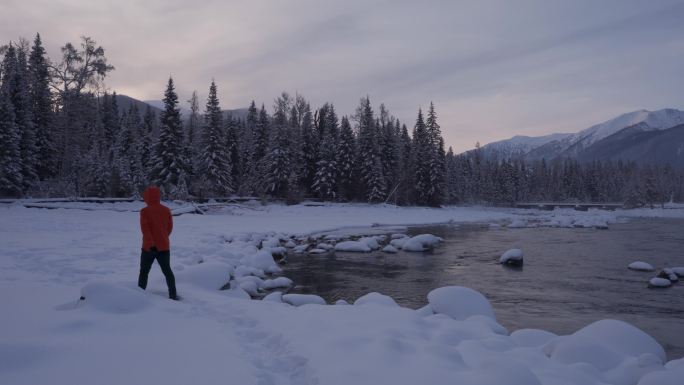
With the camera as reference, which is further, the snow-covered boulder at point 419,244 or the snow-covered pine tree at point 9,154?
the snow-covered pine tree at point 9,154

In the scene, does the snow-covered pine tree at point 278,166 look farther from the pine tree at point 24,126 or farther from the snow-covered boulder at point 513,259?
the snow-covered boulder at point 513,259

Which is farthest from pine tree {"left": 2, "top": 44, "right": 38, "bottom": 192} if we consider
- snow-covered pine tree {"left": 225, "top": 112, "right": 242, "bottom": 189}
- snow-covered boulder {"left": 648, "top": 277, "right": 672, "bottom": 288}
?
snow-covered boulder {"left": 648, "top": 277, "right": 672, "bottom": 288}

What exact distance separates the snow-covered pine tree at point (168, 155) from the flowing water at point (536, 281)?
23858mm

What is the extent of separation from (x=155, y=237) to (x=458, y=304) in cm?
528

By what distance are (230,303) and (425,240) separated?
48.7 ft

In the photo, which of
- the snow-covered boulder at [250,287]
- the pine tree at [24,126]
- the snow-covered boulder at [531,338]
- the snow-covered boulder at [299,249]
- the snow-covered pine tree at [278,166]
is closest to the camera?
the snow-covered boulder at [531,338]

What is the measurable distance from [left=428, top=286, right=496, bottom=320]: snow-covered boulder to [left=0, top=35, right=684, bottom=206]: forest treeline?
3203cm

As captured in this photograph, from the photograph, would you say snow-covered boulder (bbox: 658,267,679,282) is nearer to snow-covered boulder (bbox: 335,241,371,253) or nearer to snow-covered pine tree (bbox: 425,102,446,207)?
snow-covered boulder (bbox: 335,241,371,253)

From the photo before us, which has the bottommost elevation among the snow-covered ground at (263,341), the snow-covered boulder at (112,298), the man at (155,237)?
the snow-covered ground at (263,341)

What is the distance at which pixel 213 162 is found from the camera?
136ft

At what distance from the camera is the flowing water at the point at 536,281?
366 inches

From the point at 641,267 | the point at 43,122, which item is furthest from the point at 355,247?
the point at 43,122

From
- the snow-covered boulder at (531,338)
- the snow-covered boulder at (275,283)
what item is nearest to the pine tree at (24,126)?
the snow-covered boulder at (275,283)

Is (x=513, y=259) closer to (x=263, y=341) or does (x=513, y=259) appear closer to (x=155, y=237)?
(x=263, y=341)
